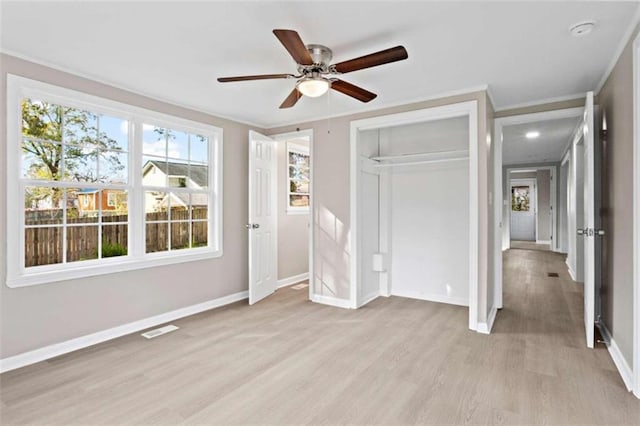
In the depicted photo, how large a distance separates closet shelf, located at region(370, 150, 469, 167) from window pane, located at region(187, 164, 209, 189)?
217 centimetres

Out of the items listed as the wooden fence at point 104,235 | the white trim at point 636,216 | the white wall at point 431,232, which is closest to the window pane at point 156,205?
the wooden fence at point 104,235

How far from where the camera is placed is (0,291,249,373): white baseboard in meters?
2.77

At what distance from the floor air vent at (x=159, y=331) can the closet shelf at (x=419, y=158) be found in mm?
3141

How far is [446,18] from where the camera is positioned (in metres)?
2.25

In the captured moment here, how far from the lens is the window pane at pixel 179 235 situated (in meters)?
4.11

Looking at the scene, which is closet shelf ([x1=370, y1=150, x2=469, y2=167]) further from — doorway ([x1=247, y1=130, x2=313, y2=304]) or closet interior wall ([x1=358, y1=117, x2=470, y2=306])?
doorway ([x1=247, y1=130, x2=313, y2=304])

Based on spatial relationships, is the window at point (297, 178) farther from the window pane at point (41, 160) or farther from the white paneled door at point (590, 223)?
the white paneled door at point (590, 223)

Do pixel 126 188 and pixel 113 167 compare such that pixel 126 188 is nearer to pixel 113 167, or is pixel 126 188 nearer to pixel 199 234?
pixel 113 167

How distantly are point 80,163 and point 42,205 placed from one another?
490 millimetres

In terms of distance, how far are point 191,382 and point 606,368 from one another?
3118 millimetres

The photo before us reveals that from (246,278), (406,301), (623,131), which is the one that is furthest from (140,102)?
(623,131)

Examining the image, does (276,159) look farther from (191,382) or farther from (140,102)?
(191,382)

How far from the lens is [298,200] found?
6012 mm

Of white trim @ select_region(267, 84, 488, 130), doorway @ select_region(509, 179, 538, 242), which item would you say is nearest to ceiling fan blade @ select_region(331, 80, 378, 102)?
white trim @ select_region(267, 84, 488, 130)
